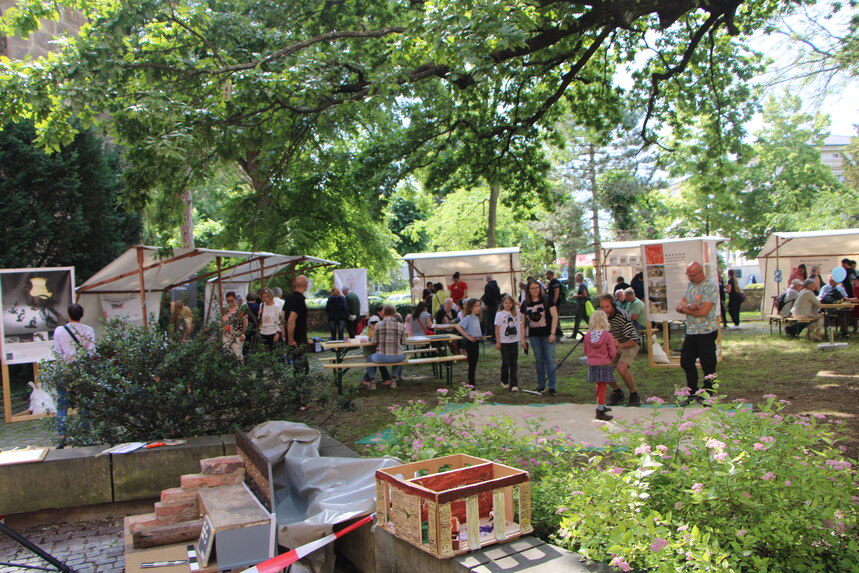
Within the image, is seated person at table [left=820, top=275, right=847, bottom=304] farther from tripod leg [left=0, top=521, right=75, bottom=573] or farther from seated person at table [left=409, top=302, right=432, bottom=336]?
tripod leg [left=0, top=521, right=75, bottom=573]

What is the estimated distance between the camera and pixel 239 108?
905cm

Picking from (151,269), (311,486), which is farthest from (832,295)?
(311,486)

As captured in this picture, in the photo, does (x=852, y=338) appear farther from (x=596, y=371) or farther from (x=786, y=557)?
(x=786, y=557)

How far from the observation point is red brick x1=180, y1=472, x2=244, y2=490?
4.40 meters

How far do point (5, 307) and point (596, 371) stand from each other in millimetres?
8804

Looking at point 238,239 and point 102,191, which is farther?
point 238,239

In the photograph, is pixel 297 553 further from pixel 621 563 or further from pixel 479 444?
pixel 621 563

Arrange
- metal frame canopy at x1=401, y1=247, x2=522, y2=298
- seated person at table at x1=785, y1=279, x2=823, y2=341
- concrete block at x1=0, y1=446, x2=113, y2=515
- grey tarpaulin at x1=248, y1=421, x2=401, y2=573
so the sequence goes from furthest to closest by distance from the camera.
A: 1. metal frame canopy at x1=401, y1=247, x2=522, y2=298
2. seated person at table at x1=785, y1=279, x2=823, y2=341
3. concrete block at x1=0, y1=446, x2=113, y2=515
4. grey tarpaulin at x1=248, y1=421, x2=401, y2=573

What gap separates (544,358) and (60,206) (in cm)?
1055

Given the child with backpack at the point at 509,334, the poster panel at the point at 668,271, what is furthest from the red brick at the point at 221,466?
the poster panel at the point at 668,271

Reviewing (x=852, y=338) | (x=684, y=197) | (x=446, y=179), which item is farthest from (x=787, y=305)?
(x=684, y=197)

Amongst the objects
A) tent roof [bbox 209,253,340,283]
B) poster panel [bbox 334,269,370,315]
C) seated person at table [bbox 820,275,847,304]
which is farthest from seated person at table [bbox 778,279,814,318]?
poster panel [bbox 334,269,370,315]

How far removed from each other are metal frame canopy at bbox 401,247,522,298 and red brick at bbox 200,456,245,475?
14686 mm

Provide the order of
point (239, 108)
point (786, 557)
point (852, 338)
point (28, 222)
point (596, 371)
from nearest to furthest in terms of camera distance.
Result: point (786, 557) < point (596, 371) < point (239, 108) < point (28, 222) < point (852, 338)
